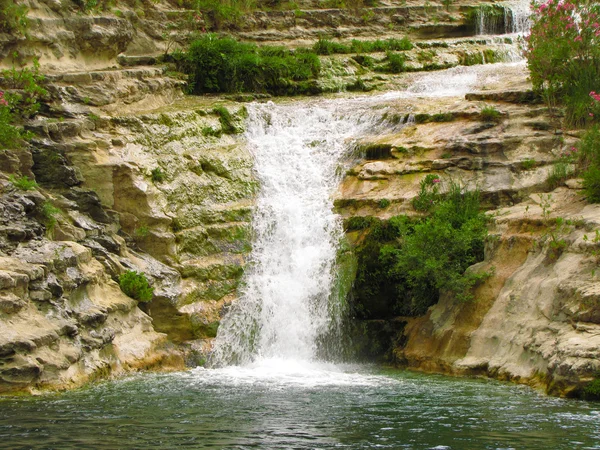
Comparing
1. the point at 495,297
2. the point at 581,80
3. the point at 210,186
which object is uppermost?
the point at 581,80

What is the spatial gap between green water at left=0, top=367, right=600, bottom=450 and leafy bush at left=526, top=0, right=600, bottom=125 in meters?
7.88

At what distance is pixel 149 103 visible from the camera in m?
22.9

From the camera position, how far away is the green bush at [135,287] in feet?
57.2

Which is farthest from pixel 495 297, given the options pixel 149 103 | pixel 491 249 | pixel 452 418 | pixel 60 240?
pixel 149 103

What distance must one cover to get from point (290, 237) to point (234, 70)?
7.59m

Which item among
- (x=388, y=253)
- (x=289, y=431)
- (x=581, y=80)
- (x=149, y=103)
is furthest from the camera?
(x=149, y=103)

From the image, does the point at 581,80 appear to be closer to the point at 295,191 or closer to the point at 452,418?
the point at 295,191

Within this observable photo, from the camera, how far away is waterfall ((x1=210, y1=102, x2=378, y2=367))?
719 inches

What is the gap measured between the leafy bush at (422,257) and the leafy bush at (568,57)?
3605 mm

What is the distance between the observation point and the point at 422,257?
1717 centimetres

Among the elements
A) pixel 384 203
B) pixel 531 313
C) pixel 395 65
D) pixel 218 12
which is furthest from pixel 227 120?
pixel 531 313

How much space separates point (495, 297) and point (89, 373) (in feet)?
25.2

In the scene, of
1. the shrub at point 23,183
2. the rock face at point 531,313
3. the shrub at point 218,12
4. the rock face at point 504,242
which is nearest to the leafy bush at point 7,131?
the shrub at point 23,183

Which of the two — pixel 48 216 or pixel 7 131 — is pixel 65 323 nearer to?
pixel 48 216
